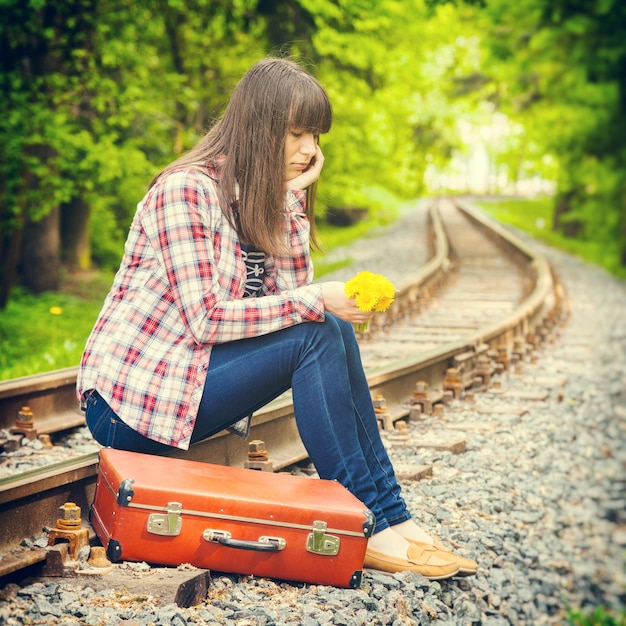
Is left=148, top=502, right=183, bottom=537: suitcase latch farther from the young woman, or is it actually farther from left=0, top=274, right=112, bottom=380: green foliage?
left=0, top=274, right=112, bottom=380: green foliage

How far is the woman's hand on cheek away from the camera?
3252 millimetres

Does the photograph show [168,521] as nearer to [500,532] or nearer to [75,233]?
[500,532]

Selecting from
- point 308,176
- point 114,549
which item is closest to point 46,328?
point 308,176

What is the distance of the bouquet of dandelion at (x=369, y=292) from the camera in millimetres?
2912

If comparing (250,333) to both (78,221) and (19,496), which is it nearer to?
(19,496)

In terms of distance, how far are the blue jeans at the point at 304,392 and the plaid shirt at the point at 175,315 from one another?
5 cm

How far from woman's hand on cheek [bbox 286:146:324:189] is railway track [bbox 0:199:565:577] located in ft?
3.60

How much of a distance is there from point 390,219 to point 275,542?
29.8 meters

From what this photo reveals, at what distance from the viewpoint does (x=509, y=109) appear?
27281 mm

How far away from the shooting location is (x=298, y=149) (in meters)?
3.12

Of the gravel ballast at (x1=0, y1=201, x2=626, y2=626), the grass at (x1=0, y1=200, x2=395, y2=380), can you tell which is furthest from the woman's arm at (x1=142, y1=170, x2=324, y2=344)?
the grass at (x1=0, y1=200, x2=395, y2=380)

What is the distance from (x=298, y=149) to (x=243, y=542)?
1337mm

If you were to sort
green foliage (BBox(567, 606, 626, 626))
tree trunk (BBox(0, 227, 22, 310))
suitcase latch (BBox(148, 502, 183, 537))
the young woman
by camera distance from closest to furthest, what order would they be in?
suitcase latch (BBox(148, 502, 183, 537)) → the young woman → green foliage (BBox(567, 606, 626, 626)) → tree trunk (BBox(0, 227, 22, 310))

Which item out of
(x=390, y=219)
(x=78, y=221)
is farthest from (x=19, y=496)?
(x=390, y=219)
